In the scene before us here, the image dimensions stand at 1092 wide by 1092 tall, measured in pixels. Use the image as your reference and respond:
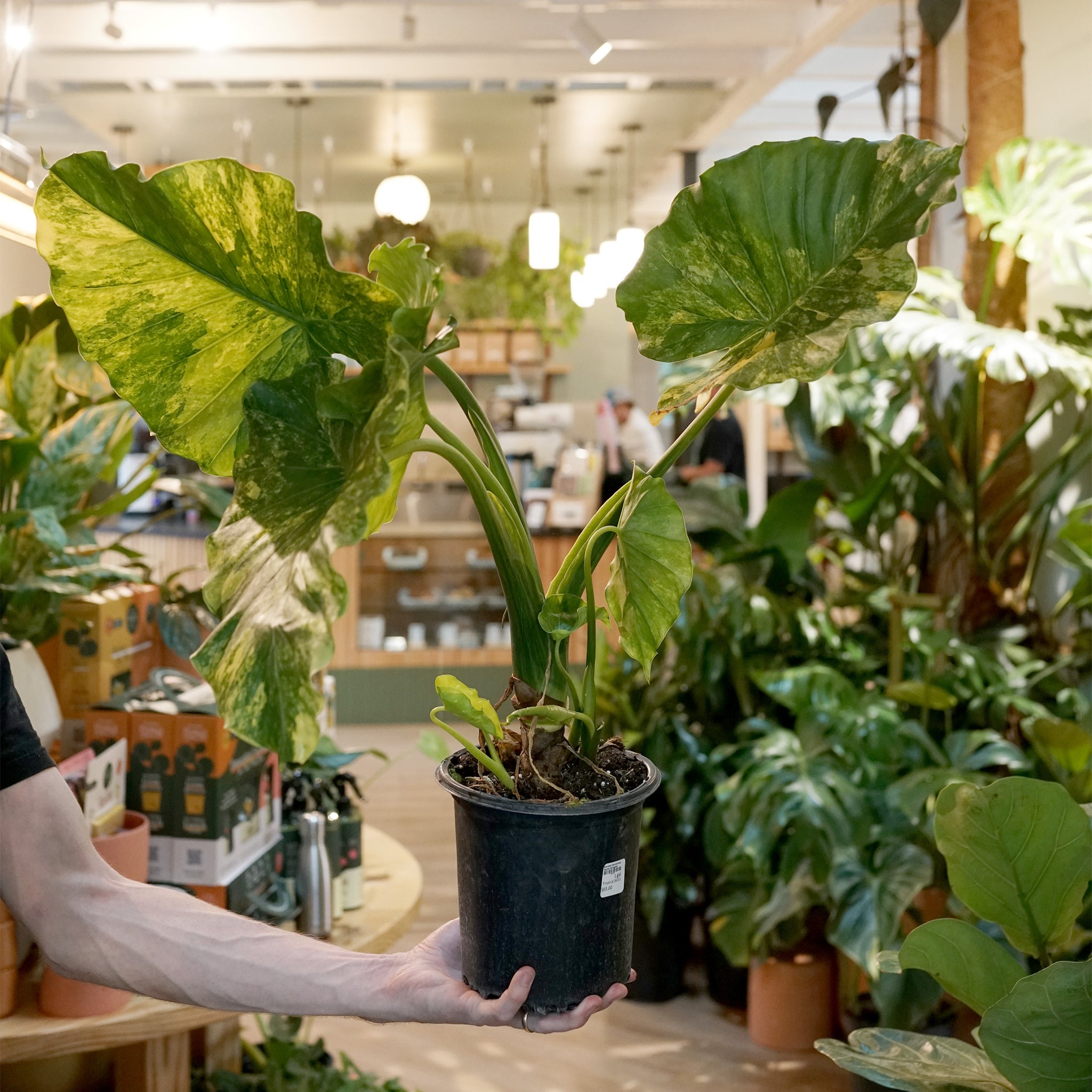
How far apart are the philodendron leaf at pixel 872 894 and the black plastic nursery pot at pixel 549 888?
187 cm

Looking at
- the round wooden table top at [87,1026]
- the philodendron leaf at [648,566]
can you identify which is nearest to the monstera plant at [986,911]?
the philodendron leaf at [648,566]

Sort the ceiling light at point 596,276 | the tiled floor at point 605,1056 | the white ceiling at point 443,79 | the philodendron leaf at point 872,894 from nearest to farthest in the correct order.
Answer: the philodendron leaf at point 872,894 < the tiled floor at point 605,1056 < the white ceiling at point 443,79 < the ceiling light at point 596,276

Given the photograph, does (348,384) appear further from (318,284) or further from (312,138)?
(312,138)

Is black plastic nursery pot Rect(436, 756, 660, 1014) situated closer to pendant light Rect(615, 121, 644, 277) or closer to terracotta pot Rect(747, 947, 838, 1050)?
terracotta pot Rect(747, 947, 838, 1050)

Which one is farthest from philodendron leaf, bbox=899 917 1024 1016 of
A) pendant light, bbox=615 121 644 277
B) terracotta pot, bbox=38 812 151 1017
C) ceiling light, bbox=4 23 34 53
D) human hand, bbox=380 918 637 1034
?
pendant light, bbox=615 121 644 277

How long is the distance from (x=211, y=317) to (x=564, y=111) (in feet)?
24.7

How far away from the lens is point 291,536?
824 millimetres

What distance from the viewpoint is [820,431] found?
361 centimetres

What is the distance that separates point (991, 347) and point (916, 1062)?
7.36 ft

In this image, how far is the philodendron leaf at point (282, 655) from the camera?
778 mm

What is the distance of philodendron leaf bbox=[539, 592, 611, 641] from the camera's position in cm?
90

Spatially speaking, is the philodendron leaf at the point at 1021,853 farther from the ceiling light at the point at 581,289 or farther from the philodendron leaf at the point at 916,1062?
the ceiling light at the point at 581,289

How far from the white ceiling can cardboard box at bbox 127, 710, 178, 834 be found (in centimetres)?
213

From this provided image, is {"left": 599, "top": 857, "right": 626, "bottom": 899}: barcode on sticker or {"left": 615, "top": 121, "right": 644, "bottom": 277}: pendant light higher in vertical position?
{"left": 615, "top": 121, "right": 644, "bottom": 277}: pendant light
